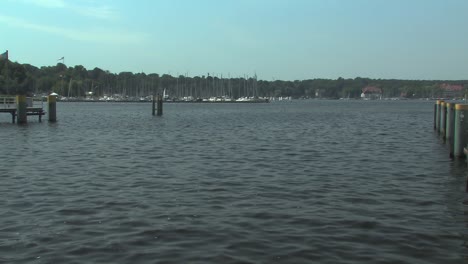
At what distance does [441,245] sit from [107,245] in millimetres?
7080

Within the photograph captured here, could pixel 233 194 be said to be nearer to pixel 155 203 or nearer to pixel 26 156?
pixel 155 203

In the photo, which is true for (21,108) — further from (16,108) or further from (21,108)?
(16,108)

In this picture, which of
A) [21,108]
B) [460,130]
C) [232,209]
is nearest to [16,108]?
[21,108]

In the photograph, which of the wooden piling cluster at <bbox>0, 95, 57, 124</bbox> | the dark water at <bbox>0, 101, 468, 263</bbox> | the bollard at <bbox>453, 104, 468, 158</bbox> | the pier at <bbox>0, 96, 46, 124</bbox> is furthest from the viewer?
the pier at <bbox>0, 96, 46, 124</bbox>

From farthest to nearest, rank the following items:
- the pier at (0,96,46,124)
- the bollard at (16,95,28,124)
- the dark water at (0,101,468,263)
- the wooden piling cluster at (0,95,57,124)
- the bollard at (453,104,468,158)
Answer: the pier at (0,96,46,124) → the wooden piling cluster at (0,95,57,124) → the bollard at (16,95,28,124) → the bollard at (453,104,468,158) → the dark water at (0,101,468,263)

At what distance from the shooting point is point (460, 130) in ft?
76.4

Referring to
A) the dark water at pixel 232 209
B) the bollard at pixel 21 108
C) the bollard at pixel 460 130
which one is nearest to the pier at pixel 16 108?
the bollard at pixel 21 108

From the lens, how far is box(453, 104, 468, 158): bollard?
2295cm

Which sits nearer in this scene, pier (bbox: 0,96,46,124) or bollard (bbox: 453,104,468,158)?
bollard (bbox: 453,104,468,158)

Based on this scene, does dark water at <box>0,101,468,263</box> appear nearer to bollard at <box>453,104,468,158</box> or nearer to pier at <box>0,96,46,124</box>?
bollard at <box>453,104,468,158</box>

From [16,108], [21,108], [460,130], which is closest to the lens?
[460,130]

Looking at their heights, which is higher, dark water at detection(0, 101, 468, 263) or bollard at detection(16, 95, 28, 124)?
bollard at detection(16, 95, 28, 124)

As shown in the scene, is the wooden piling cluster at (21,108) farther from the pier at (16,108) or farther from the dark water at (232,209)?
the dark water at (232,209)

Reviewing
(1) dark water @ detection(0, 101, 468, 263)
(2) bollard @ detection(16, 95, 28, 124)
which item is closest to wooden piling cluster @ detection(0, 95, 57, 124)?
(2) bollard @ detection(16, 95, 28, 124)
